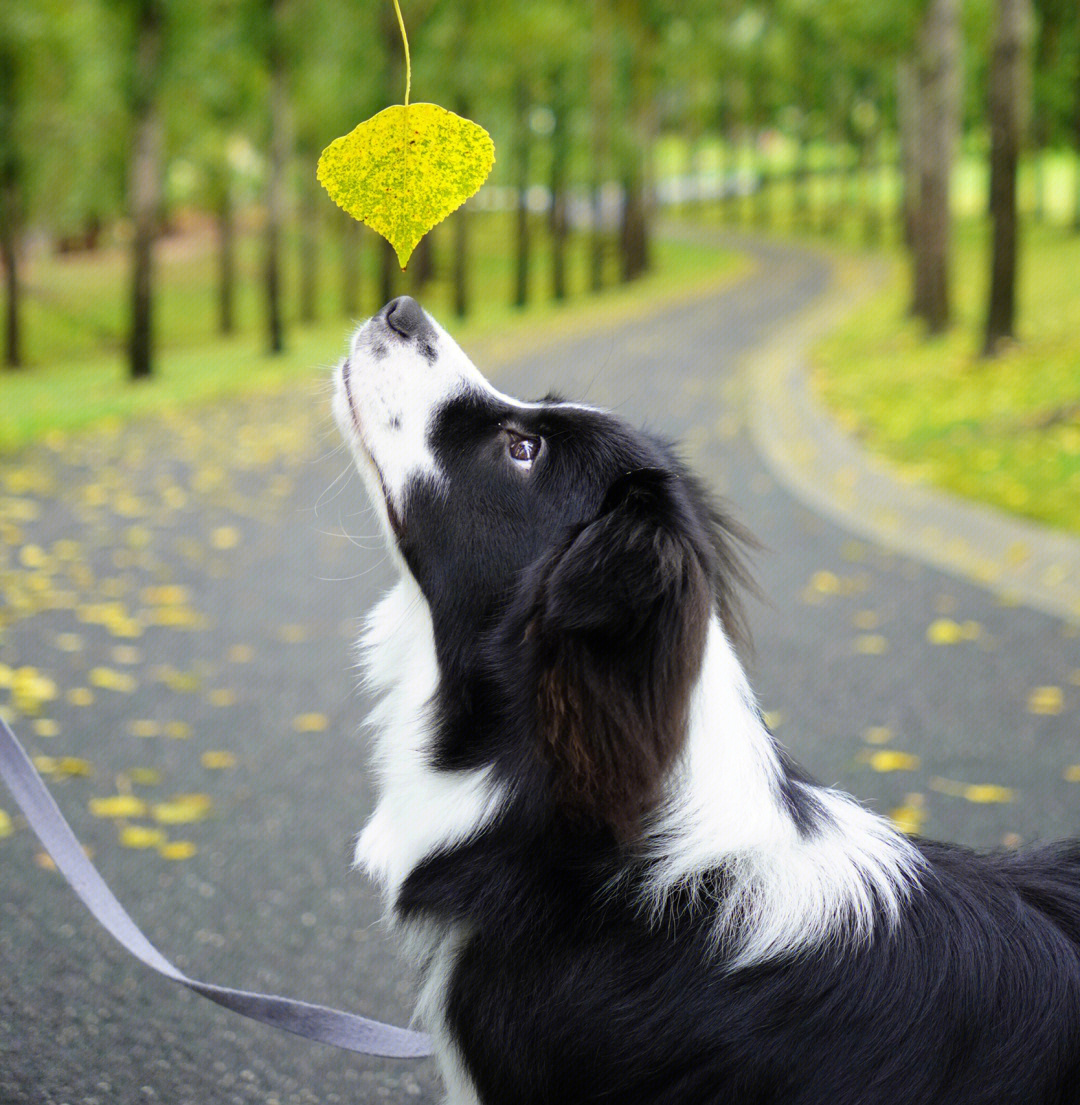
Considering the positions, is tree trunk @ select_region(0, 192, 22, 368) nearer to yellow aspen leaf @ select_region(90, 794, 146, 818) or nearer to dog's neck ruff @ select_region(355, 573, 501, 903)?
yellow aspen leaf @ select_region(90, 794, 146, 818)

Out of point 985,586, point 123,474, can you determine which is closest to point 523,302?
point 123,474

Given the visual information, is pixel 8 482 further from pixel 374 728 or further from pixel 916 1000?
pixel 916 1000

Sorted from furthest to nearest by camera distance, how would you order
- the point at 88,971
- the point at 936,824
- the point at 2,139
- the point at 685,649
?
the point at 2,139
the point at 936,824
the point at 88,971
the point at 685,649

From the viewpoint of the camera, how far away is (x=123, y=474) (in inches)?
483

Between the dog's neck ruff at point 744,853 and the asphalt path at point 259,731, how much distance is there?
2.11 ft

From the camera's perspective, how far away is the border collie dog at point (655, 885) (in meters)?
2.13

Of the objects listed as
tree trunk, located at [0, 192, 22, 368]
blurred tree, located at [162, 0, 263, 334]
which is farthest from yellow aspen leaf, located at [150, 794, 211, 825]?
tree trunk, located at [0, 192, 22, 368]

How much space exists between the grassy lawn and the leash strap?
10.9 feet

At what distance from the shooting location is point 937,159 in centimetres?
1973

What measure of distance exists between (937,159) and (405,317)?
18958mm

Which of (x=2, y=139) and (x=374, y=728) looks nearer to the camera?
(x=374, y=728)

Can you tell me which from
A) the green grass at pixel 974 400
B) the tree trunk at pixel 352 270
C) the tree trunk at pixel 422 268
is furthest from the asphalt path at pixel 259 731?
the tree trunk at pixel 352 270

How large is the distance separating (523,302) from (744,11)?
49.7ft

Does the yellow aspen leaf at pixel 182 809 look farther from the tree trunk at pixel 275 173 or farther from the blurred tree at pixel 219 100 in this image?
the tree trunk at pixel 275 173
